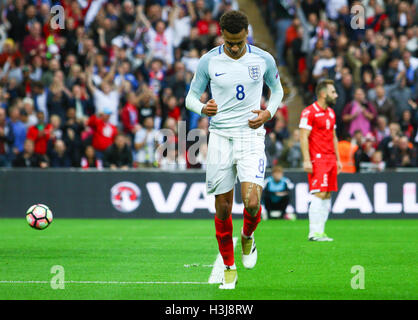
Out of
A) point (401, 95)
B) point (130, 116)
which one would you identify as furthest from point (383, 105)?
point (130, 116)

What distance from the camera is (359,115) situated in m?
20.3

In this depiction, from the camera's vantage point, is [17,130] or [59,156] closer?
[59,156]

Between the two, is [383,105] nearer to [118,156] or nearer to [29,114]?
[118,156]

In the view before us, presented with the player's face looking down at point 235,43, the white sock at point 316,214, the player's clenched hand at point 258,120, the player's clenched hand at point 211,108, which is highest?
the player's face looking down at point 235,43

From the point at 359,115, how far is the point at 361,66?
1.71 m

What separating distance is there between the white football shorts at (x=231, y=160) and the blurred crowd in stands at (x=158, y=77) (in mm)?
10699

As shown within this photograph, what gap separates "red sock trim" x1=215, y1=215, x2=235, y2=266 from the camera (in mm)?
8719

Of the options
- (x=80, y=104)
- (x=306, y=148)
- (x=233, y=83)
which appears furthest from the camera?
(x=80, y=104)

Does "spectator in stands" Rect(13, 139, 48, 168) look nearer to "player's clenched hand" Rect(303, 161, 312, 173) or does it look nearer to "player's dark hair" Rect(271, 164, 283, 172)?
"player's dark hair" Rect(271, 164, 283, 172)

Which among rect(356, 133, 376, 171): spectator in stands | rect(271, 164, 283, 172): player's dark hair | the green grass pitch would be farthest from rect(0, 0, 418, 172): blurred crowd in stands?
the green grass pitch

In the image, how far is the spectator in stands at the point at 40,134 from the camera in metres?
20.2

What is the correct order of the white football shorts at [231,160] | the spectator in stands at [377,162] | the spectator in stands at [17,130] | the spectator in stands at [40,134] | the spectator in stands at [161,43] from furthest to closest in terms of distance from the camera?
1. the spectator in stands at [161,43]
2. the spectator in stands at [17,130]
3. the spectator in stands at [40,134]
4. the spectator in stands at [377,162]
5. the white football shorts at [231,160]

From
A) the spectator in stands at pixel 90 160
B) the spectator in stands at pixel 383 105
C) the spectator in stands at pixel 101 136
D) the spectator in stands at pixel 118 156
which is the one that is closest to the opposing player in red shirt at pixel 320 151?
the spectator in stands at pixel 118 156

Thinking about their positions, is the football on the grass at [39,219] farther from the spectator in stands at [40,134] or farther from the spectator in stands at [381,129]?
the spectator in stands at [381,129]
